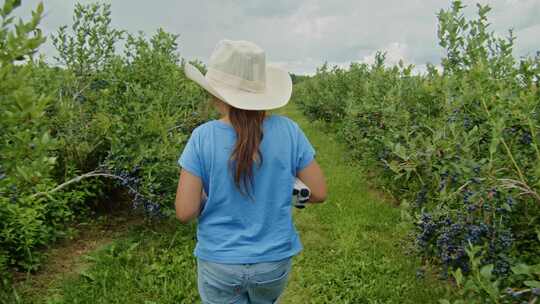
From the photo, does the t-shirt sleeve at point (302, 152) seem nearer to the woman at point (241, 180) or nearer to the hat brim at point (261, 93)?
the woman at point (241, 180)

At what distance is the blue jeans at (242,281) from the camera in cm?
210

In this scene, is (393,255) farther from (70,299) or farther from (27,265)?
(27,265)

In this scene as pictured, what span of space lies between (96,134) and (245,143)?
11.2 feet

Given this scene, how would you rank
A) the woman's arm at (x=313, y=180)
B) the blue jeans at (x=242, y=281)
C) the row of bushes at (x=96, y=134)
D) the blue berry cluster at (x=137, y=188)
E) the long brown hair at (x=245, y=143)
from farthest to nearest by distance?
the blue berry cluster at (x=137, y=188), the row of bushes at (x=96, y=134), the woman's arm at (x=313, y=180), the blue jeans at (x=242, y=281), the long brown hair at (x=245, y=143)

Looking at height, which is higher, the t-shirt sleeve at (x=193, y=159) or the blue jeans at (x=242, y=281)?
the t-shirt sleeve at (x=193, y=159)

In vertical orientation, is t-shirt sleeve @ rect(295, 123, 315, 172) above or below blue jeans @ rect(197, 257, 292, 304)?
above

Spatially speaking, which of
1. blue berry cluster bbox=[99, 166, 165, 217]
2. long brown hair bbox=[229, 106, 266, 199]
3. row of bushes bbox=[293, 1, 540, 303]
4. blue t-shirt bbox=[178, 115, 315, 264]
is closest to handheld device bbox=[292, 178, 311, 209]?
blue t-shirt bbox=[178, 115, 315, 264]

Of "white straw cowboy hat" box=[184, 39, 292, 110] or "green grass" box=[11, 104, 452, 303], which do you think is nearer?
"white straw cowboy hat" box=[184, 39, 292, 110]

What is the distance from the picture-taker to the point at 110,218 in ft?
17.5

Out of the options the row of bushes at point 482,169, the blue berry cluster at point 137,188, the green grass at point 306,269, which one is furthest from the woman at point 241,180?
the blue berry cluster at point 137,188

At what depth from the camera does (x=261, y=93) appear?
2178 millimetres

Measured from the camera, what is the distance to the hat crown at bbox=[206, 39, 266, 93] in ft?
7.04

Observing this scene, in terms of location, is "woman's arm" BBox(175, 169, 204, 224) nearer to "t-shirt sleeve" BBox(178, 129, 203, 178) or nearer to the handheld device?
"t-shirt sleeve" BBox(178, 129, 203, 178)

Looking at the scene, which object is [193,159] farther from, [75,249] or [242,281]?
[75,249]
